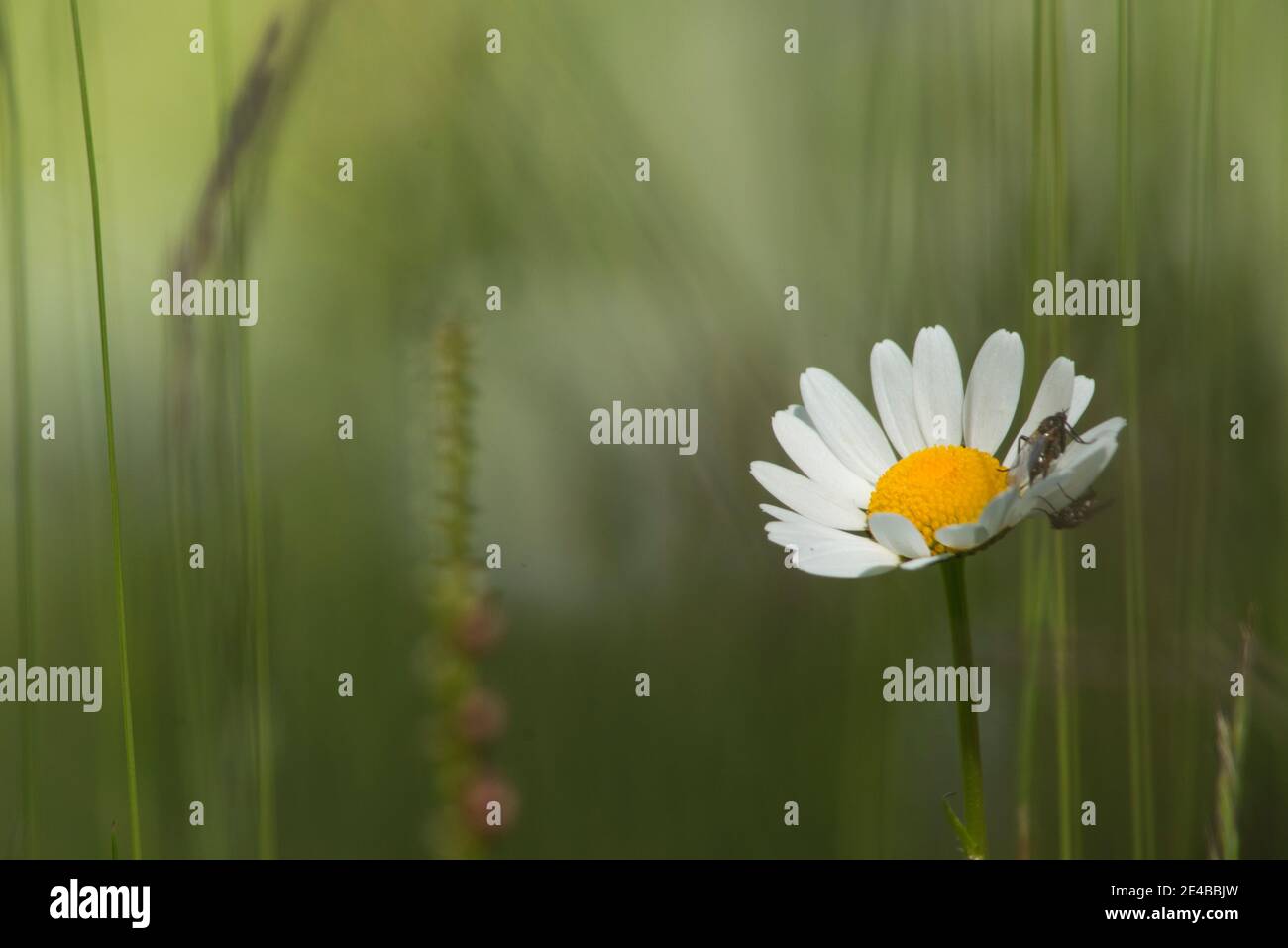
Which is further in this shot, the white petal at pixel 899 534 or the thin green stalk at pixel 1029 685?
the thin green stalk at pixel 1029 685

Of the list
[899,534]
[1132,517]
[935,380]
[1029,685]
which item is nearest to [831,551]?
[899,534]

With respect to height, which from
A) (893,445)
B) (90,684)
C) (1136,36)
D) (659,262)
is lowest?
(90,684)

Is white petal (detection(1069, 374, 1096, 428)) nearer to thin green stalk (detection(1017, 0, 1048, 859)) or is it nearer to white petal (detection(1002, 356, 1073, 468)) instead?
white petal (detection(1002, 356, 1073, 468))

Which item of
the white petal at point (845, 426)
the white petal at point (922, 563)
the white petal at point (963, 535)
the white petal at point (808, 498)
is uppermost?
the white petal at point (845, 426)

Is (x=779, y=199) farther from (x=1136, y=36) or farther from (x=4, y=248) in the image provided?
(x=4, y=248)

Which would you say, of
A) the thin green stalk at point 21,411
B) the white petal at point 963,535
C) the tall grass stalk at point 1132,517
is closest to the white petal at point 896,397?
the white petal at point 963,535

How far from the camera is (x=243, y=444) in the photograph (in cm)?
68

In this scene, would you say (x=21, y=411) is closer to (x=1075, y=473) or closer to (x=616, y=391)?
(x=616, y=391)

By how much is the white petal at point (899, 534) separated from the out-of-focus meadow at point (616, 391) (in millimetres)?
245

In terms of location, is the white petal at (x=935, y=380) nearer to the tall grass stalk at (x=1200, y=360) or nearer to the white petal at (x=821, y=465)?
the white petal at (x=821, y=465)

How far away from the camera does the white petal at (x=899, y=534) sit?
0.38 m

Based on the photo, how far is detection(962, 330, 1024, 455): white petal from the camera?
46cm

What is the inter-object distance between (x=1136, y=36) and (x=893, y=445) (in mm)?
437
